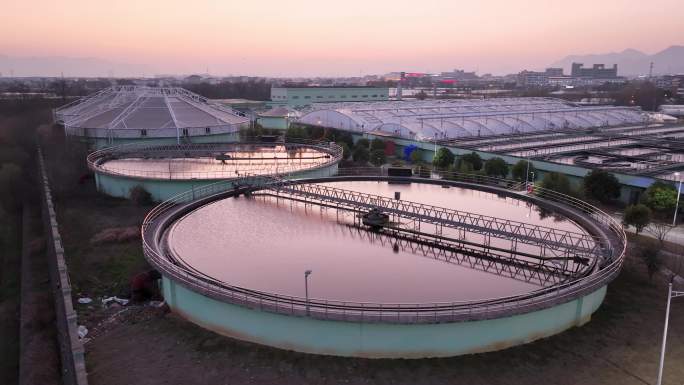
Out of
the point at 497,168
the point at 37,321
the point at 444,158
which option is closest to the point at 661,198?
the point at 497,168

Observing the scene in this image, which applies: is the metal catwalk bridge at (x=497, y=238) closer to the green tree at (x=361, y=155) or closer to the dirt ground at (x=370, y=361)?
the dirt ground at (x=370, y=361)

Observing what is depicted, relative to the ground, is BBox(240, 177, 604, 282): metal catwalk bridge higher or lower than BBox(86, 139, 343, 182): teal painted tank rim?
lower

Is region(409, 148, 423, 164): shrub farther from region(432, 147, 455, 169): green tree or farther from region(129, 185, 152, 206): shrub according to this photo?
region(129, 185, 152, 206): shrub

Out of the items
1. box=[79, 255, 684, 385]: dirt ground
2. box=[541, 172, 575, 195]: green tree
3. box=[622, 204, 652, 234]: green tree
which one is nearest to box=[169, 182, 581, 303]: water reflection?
box=[79, 255, 684, 385]: dirt ground

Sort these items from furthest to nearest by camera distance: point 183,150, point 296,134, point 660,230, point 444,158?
1. point 296,134
2. point 444,158
3. point 183,150
4. point 660,230

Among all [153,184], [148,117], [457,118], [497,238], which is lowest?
[497,238]

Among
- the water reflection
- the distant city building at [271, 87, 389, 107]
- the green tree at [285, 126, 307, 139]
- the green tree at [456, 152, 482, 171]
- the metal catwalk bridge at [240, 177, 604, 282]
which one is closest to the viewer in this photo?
the water reflection

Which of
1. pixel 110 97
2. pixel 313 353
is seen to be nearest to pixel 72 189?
pixel 110 97

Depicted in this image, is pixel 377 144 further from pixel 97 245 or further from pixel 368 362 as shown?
pixel 368 362

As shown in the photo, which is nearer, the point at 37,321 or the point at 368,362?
the point at 368,362
